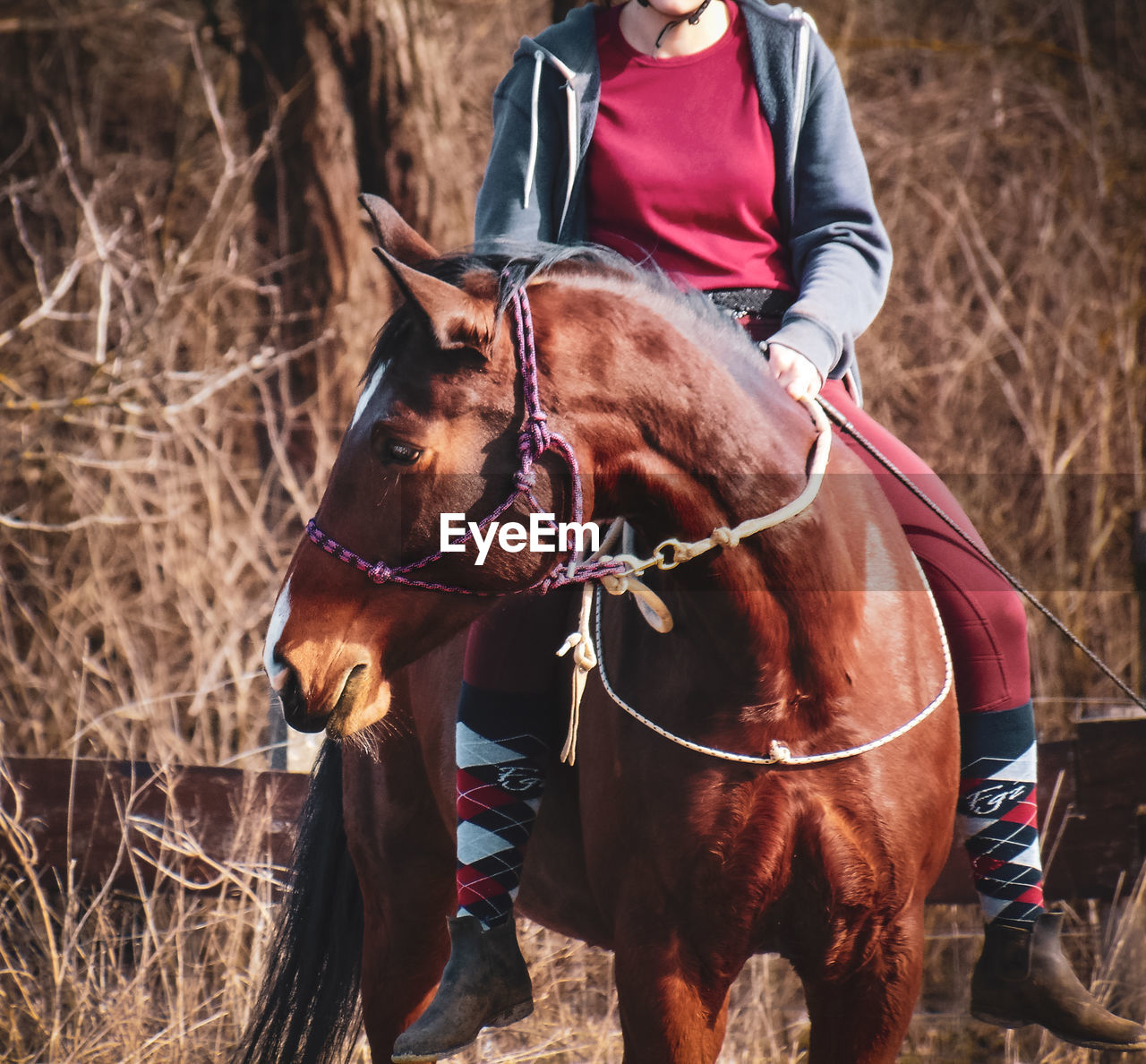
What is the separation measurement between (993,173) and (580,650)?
7.00 meters

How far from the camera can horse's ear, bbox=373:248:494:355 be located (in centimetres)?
145

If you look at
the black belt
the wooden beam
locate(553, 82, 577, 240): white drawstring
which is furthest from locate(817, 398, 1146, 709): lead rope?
the wooden beam

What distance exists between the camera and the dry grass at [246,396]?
3.54 meters

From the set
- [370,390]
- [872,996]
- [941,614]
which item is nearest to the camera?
[370,390]

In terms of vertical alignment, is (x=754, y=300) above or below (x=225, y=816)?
above

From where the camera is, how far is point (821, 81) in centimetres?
217

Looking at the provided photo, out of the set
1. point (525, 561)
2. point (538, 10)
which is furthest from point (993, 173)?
point (525, 561)

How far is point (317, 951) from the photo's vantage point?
2.86 metres

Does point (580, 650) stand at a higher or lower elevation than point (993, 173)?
lower

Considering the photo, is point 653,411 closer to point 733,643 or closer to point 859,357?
point 733,643

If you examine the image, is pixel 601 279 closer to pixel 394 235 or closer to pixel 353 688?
pixel 394 235

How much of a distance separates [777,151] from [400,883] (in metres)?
1.80

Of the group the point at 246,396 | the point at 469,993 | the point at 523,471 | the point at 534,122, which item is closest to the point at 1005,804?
the point at 469,993

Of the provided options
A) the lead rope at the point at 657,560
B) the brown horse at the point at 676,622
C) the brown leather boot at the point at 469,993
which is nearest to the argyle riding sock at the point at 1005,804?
the brown horse at the point at 676,622
